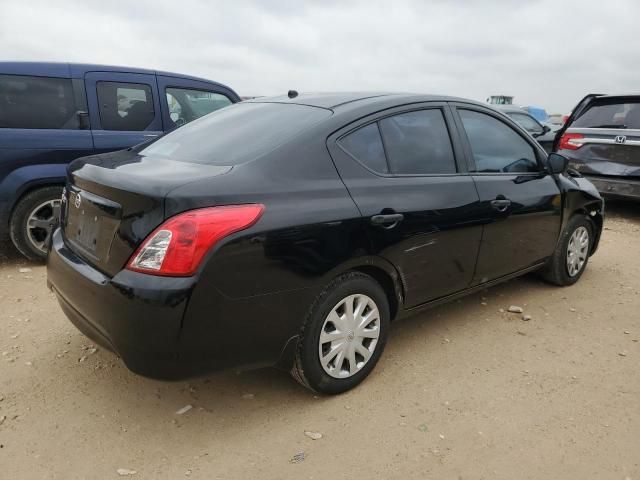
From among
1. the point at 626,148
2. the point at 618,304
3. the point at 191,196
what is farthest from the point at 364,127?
the point at 626,148

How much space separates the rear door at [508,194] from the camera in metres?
3.35

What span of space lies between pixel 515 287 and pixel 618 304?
0.78 metres

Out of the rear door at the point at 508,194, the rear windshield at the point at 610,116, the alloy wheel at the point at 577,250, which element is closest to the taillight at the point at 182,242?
the rear door at the point at 508,194

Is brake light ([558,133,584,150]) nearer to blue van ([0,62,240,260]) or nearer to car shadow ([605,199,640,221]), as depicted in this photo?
car shadow ([605,199,640,221])

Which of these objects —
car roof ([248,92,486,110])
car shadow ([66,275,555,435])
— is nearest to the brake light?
car roof ([248,92,486,110])

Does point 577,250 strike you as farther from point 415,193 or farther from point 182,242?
point 182,242

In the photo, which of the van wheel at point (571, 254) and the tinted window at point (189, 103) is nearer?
the van wheel at point (571, 254)

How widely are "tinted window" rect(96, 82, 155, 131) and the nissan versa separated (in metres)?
2.16

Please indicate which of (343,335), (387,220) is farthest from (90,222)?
(387,220)

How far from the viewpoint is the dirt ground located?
225 cm

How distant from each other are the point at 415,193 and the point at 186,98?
358 cm

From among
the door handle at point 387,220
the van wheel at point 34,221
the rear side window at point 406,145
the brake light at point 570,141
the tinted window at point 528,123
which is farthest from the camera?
the tinted window at point 528,123

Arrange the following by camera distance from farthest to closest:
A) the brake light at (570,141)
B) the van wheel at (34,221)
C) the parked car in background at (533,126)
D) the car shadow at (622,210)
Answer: the parked car in background at (533,126) < the car shadow at (622,210) < the brake light at (570,141) < the van wheel at (34,221)

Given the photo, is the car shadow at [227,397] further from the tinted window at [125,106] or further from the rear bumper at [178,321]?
the tinted window at [125,106]
